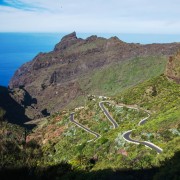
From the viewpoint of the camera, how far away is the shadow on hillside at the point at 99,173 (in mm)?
22645

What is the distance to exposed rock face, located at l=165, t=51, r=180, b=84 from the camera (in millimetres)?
81312

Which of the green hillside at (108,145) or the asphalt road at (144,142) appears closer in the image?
the green hillside at (108,145)

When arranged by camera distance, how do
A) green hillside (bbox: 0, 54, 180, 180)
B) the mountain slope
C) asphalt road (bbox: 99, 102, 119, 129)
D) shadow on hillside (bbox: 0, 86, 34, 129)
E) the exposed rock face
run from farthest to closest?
shadow on hillside (bbox: 0, 86, 34, 129)
the exposed rock face
asphalt road (bbox: 99, 102, 119, 129)
the mountain slope
green hillside (bbox: 0, 54, 180, 180)

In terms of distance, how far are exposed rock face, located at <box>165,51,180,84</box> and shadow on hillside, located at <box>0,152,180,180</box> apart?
51736mm

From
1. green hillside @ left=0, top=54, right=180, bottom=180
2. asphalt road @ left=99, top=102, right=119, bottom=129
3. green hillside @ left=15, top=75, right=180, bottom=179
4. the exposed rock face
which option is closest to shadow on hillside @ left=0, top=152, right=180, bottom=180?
green hillside @ left=0, top=54, right=180, bottom=180

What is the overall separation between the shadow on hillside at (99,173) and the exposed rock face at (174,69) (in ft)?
170

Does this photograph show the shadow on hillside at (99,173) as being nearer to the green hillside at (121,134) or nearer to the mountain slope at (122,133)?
the mountain slope at (122,133)

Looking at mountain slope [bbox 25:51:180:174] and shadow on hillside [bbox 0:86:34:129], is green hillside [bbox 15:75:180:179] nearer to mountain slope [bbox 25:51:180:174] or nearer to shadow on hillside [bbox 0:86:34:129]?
mountain slope [bbox 25:51:180:174]

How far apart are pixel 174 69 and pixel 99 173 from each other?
60778mm

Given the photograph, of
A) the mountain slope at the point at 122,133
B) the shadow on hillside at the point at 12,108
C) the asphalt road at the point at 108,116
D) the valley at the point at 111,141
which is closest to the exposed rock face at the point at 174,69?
the valley at the point at 111,141

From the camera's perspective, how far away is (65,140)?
66812mm

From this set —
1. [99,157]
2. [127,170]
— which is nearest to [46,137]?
[99,157]

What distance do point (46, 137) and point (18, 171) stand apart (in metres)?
44.9

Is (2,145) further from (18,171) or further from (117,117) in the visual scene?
(117,117)
